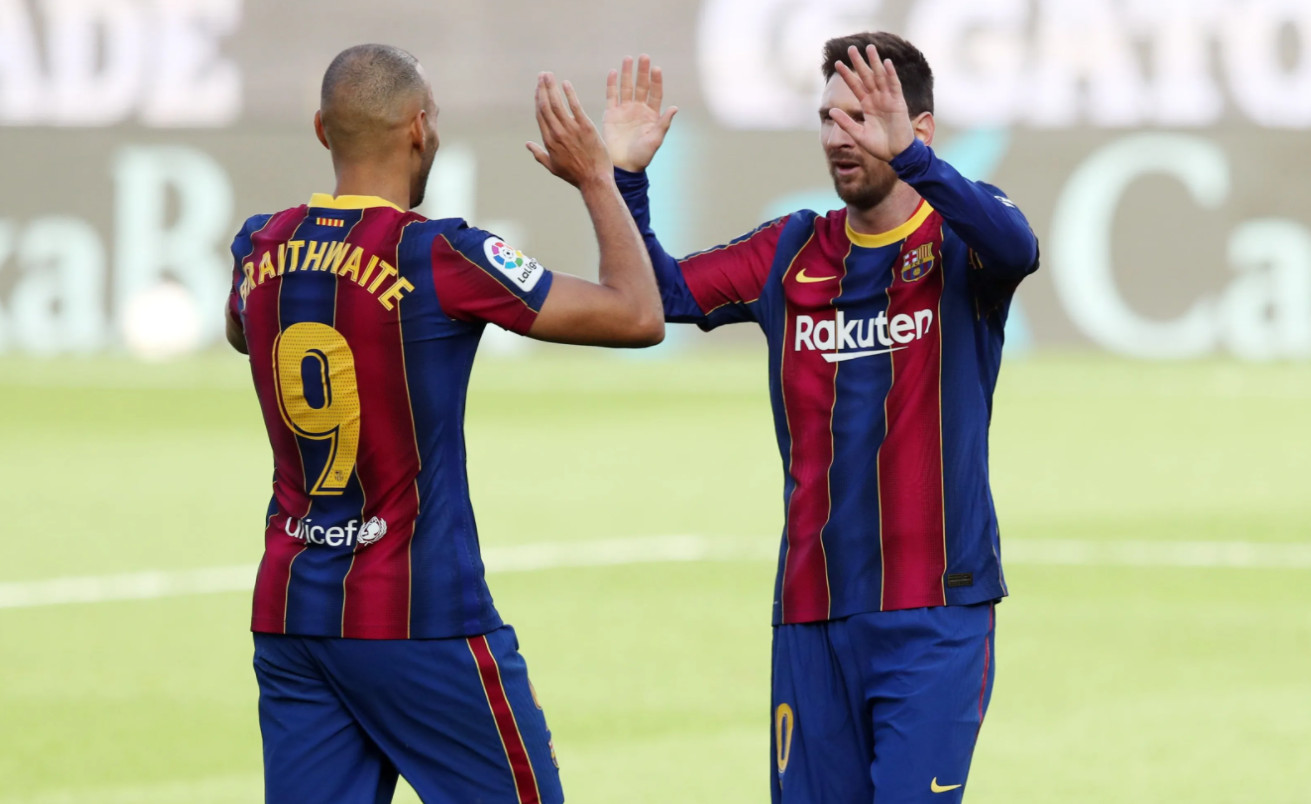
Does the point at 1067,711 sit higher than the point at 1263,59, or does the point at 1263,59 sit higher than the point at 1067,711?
the point at 1263,59

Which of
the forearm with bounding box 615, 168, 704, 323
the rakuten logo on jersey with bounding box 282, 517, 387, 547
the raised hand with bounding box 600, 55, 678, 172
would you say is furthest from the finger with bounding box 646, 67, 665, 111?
the rakuten logo on jersey with bounding box 282, 517, 387, 547

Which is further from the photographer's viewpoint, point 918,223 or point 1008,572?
point 1008,572

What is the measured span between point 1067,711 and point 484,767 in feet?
13.5

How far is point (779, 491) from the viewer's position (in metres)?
13.4

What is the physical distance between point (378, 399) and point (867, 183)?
119 centimetres

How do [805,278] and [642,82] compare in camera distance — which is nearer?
[805,278]

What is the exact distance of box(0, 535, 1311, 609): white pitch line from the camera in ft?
32.9

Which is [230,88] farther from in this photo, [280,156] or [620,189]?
[620,189]

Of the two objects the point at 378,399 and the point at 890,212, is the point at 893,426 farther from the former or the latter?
the point at 378,399

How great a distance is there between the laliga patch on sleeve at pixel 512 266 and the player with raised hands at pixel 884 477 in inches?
30.0

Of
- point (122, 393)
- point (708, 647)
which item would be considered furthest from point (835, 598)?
point (122, 393)

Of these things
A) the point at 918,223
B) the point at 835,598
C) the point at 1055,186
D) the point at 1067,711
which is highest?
the point at 1055,186

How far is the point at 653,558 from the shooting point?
35.8 ft

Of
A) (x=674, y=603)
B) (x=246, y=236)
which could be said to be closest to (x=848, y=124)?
→ (x=246, y=236)
